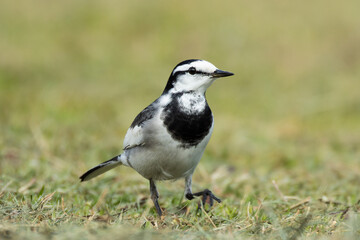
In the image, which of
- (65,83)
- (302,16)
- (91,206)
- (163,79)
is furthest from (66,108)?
(302,16)

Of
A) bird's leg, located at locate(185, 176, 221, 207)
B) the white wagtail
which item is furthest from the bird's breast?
bird's leg, located at locate(185, 176, 221, 207)

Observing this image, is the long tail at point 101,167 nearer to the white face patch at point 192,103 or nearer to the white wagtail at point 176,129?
the white wagtail at point 176,129

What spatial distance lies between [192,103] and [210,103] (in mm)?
6545

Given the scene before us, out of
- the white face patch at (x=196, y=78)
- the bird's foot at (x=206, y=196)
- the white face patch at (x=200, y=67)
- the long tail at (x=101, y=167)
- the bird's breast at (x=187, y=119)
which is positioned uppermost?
the white face patch at (x=200, y=67)

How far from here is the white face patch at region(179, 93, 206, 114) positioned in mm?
4379

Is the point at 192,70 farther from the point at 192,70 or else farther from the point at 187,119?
the point at 187,119

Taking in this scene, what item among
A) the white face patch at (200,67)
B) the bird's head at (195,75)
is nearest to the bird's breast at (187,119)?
the bird's head at (195,75)

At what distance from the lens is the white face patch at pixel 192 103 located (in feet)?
14.4

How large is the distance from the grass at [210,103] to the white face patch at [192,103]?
0.81m

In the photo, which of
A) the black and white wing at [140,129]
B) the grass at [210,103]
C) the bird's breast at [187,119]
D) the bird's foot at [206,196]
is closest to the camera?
the grass at [210,103]

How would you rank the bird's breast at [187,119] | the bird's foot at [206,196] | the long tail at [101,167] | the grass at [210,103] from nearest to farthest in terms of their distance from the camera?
the grass at [210,103]
the bird's breast at [187,119]
the bird's foot at [206,196]
the long tail at [101,167]

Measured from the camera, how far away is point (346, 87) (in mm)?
11453

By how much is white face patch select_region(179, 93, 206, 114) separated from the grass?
2.67 ft

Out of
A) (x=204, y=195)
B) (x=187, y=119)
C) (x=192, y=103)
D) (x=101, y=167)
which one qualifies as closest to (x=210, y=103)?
(x=101, y=167)
